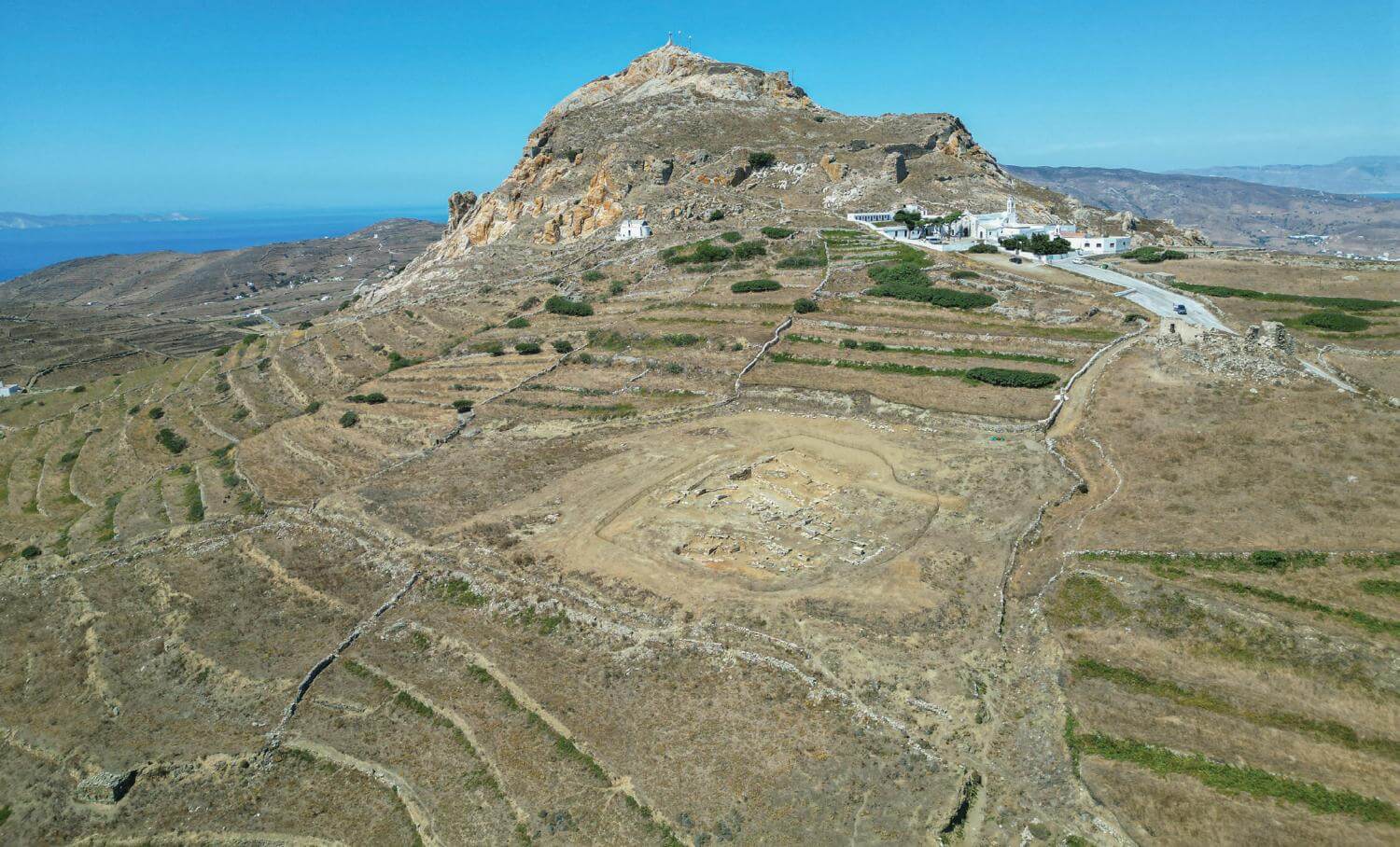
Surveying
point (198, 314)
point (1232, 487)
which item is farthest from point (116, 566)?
point (198, 314)

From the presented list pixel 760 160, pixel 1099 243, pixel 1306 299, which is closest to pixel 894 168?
pixel 760 160

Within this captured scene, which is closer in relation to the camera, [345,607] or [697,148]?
[345,607]

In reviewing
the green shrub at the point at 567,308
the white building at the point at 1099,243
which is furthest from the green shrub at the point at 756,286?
the white building at the point at 1099,243

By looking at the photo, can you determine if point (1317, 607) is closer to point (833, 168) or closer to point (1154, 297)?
point (1154, 297)

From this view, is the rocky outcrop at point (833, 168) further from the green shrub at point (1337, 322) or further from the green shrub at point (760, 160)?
the green shrub at point (1337, 322)

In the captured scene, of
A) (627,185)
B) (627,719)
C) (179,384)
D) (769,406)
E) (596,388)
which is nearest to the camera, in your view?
(627,719)

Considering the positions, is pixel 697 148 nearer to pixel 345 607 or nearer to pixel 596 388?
pixel 596 388
